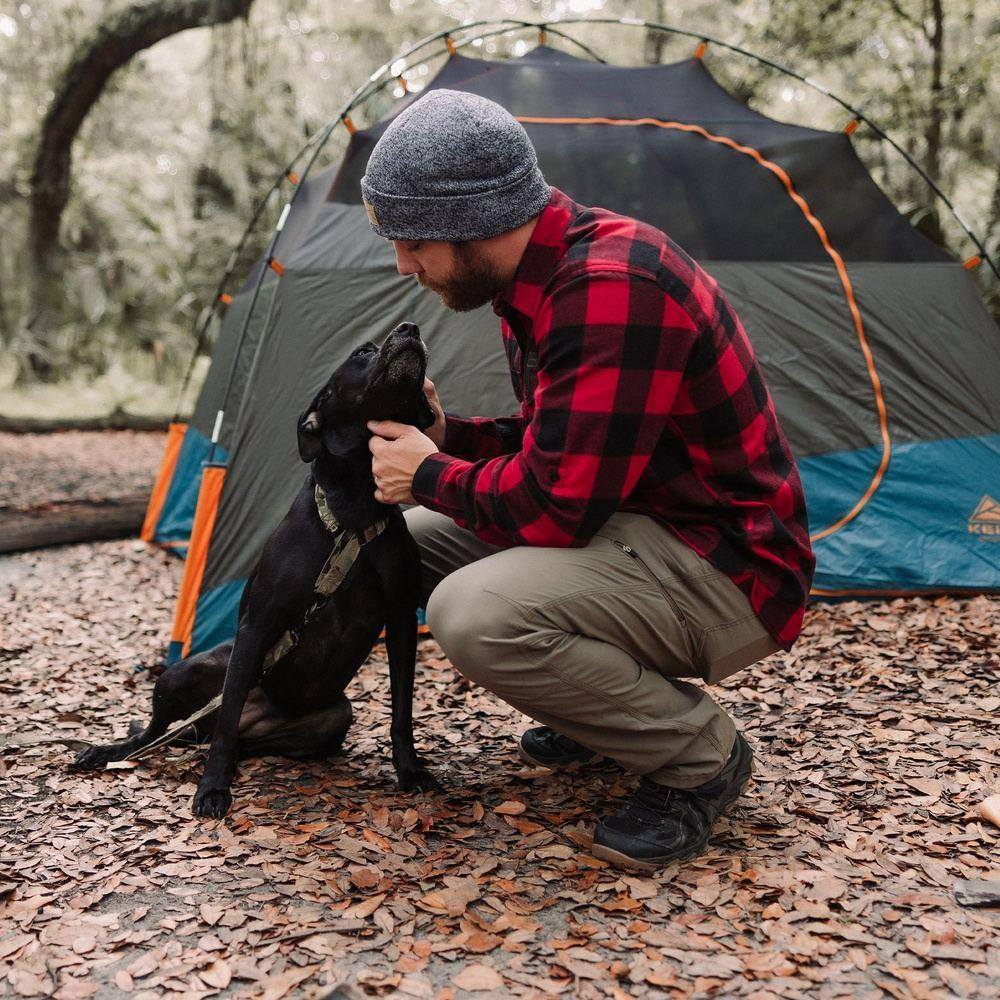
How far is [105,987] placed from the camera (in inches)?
82.2

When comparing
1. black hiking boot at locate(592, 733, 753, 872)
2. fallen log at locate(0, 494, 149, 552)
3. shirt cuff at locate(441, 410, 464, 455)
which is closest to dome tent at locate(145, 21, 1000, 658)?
shirt cuff at locate(441, 410, 464, 455)

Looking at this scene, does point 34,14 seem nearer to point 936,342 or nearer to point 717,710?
point 936,342

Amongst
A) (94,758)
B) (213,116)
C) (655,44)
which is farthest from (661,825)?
(213,116)

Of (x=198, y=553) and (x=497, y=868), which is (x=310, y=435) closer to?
(x=497, y=868)

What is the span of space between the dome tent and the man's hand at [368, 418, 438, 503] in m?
1.86

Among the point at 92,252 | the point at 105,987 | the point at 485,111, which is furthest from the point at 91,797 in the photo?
the point at 92,252

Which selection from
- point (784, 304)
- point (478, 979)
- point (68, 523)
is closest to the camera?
point (478, 979)

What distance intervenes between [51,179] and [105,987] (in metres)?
10.5

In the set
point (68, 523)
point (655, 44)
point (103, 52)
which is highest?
point (655, 44)

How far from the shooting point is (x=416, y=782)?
9.89 ft

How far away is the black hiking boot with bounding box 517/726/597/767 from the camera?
3160 mm

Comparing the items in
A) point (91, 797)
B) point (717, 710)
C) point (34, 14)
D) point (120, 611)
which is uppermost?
point (34, 14)

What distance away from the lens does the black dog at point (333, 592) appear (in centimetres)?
292

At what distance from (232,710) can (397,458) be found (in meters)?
0.97
